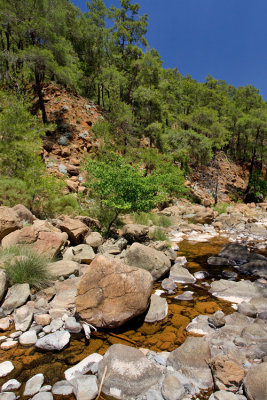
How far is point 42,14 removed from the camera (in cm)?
1922

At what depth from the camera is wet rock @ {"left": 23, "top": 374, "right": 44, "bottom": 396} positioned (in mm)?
2875

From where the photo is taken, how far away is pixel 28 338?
379 cm

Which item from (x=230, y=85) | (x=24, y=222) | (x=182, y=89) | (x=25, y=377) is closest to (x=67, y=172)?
(x=24, y=222)

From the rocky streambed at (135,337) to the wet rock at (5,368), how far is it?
0.01 metres

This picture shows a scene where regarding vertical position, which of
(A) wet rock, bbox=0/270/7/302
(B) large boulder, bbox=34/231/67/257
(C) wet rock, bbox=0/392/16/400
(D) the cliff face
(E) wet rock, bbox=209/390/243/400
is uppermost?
(D) the cliff face

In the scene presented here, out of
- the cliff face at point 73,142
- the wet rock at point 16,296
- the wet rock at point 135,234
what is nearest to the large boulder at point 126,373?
the wet rock at point 16,296

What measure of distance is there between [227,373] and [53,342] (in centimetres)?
265

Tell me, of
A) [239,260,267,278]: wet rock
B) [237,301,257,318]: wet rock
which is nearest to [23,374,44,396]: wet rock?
[237,301,257,318]: wet rock

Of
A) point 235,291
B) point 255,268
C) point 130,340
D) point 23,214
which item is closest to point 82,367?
point 130,340

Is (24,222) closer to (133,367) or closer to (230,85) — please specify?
(133,367)

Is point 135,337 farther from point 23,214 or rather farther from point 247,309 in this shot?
point 23,214

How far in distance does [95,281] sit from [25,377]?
5.65 feet

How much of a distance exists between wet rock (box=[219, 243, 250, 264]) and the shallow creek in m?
3.17

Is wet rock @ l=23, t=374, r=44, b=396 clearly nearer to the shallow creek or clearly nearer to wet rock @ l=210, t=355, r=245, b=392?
the shallow creek
